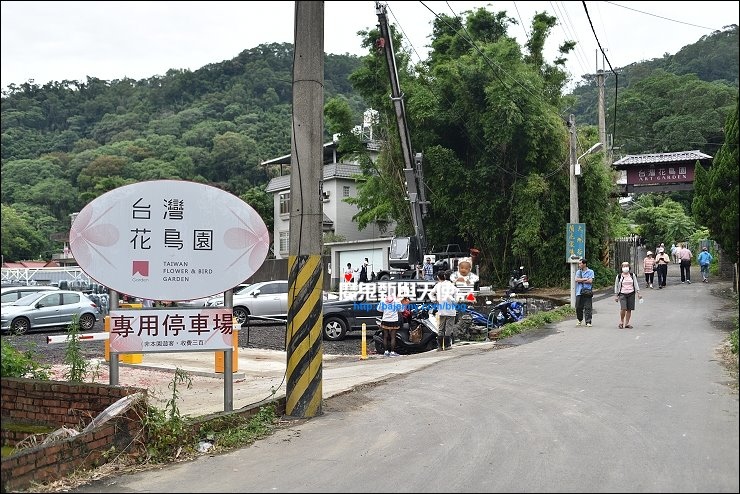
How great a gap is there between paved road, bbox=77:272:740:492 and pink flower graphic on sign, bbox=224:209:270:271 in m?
2.07

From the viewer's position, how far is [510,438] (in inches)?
292

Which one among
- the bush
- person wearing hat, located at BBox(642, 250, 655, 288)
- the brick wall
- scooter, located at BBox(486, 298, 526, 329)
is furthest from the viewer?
person wearing hat, located at BBox(642, 250, 655, 288)

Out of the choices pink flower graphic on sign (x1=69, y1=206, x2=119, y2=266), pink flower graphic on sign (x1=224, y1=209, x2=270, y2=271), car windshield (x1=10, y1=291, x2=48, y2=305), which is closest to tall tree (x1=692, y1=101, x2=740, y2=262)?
pink flower graphic on sign (x1=224, y1=209, x2=270, y2=271)

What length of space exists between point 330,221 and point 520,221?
2085 cm

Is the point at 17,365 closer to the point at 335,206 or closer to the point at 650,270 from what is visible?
the point at 650,270

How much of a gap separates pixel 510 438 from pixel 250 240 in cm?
384

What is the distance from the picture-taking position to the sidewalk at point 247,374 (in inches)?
418

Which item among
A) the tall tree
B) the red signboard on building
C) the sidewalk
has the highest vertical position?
the red signboard on building

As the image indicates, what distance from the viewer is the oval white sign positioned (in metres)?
8.36

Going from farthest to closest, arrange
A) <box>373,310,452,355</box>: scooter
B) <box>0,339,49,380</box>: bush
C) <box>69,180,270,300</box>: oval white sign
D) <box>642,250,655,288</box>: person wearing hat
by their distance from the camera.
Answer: <box>642,250,655,288</box>: person wearing hat, <box>373,310,452,355</box>: scooter, <box>69,180,270,300</box>: oval white sign, <box>0,339,49,380</box>: bush

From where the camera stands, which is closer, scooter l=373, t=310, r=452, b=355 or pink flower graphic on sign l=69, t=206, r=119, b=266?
pink flower graphic on sign l=69, t=206, r=119, b=266

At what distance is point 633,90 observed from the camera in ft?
179

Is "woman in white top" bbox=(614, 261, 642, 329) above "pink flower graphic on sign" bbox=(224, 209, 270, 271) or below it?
below

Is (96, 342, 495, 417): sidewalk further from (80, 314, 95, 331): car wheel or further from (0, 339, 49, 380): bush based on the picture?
(80, 314, 95, 331): car wheel
